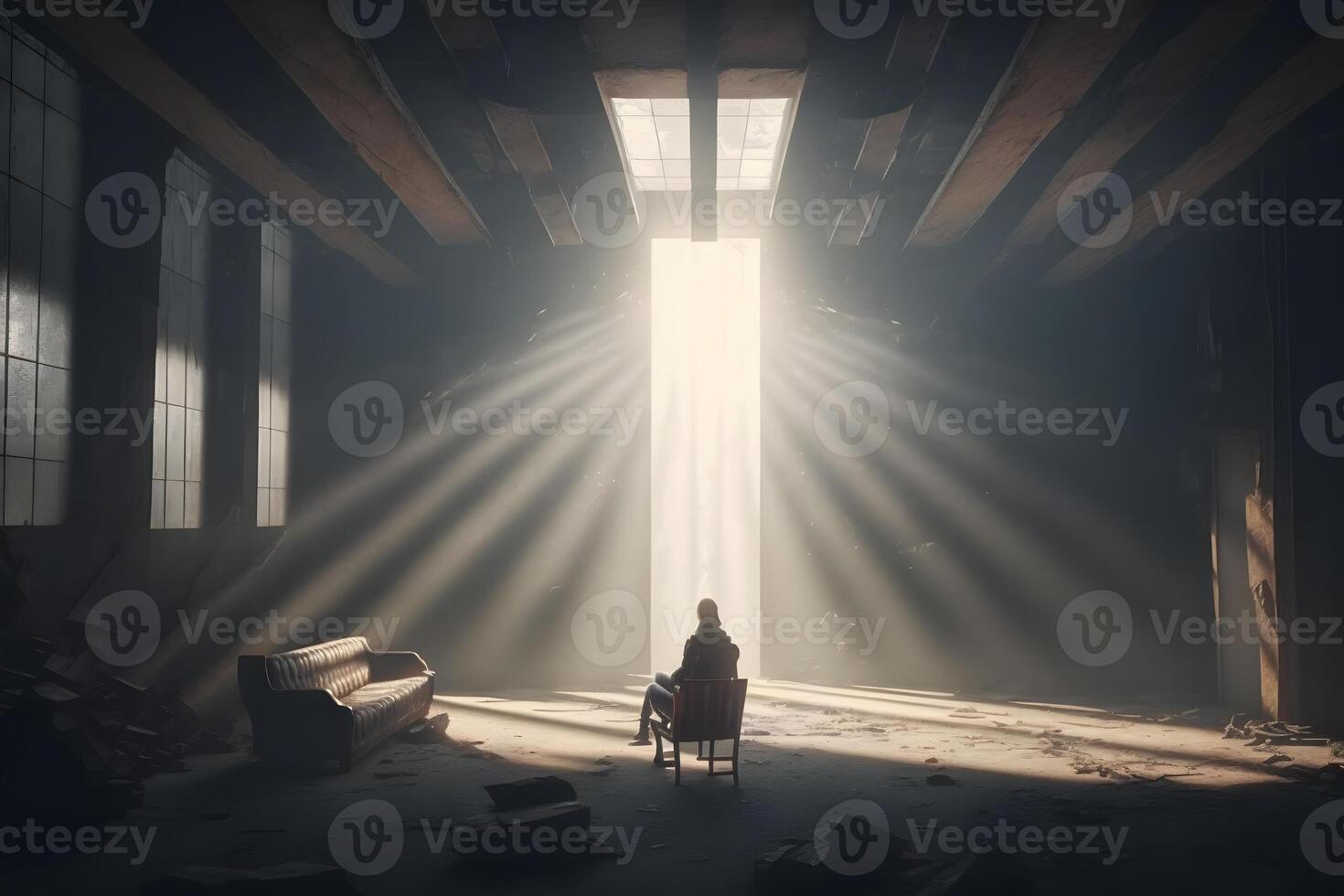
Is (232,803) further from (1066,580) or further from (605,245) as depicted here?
(1066,580)

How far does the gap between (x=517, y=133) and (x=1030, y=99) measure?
403cm

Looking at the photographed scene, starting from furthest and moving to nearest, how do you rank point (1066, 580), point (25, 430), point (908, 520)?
point (908, 520) < point (1066, 580) < point (25, 430)

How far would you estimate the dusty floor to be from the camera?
5.05m

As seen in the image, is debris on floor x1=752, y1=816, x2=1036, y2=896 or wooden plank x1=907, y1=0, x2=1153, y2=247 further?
wooden plank x1=907, y1=0, x2=1153, y2=247

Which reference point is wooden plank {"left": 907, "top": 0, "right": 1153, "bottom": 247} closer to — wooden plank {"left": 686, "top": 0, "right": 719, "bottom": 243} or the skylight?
wooden plank {"left": 686, "top": 0, "right": 719, "bottom": 243}

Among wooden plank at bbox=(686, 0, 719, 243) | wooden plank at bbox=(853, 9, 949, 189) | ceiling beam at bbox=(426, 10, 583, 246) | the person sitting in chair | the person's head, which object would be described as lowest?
the person sitting in chair

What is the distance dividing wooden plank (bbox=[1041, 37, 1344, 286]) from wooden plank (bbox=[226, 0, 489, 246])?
21.4ft

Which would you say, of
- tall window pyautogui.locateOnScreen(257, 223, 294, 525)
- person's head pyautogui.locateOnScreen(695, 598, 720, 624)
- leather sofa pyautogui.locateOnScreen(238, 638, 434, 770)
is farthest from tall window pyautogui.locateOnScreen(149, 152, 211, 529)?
person's head pyautogui.locateOnScreen(695, 598, 720, 624)

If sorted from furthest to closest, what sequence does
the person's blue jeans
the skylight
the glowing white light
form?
1. the glowing white light
2. the skylight
3. the person's blue jeans

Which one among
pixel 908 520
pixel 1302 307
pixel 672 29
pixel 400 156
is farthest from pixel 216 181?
pixel 1302 307

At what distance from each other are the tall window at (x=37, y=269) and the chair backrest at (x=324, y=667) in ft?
6.84

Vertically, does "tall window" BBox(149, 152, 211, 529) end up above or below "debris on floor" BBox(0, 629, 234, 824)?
above

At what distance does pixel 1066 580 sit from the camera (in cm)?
1362

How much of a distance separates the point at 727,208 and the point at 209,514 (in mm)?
7798
